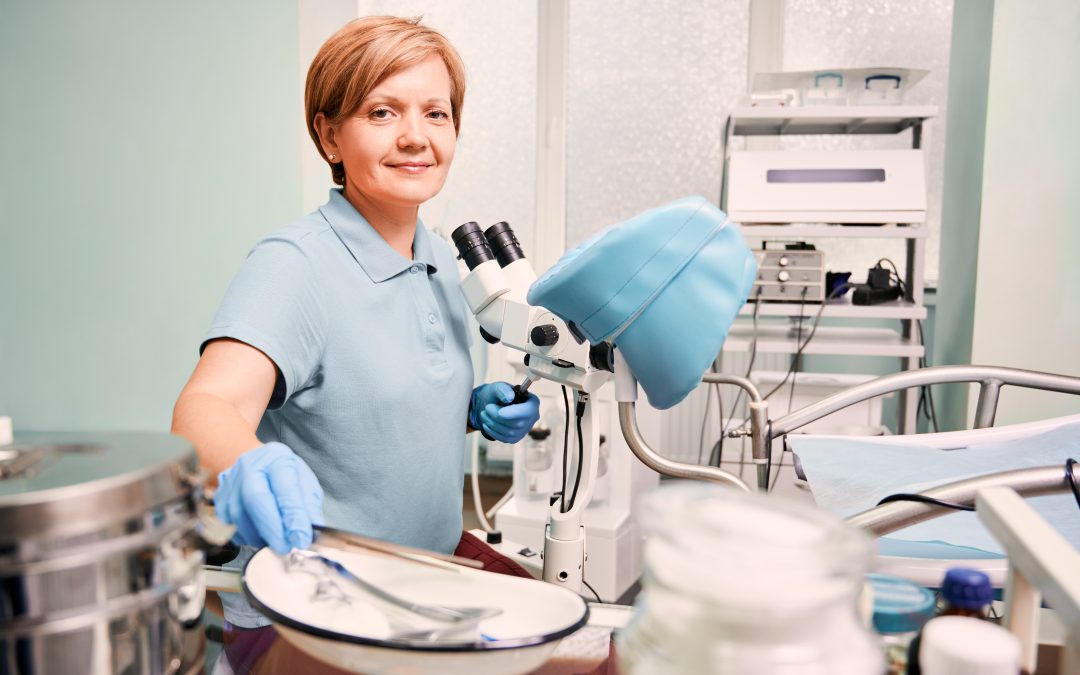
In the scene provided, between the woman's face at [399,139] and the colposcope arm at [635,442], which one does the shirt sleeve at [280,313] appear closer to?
the woman's face at [399,139]

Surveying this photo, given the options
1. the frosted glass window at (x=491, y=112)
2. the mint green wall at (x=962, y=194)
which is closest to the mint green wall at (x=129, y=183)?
the frosted glass window at (x=491, y=112)

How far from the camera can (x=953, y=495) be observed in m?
0.85

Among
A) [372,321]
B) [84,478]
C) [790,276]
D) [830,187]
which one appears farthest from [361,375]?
[830,187]

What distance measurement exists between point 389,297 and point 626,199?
92.4 inches

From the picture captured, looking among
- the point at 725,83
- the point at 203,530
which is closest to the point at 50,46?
the point at 725,83

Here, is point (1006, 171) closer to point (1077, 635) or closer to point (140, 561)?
point (1077, 635)

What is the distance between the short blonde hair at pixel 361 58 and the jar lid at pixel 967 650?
1079 mm

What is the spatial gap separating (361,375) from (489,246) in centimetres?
28

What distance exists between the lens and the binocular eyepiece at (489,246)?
1.22 m

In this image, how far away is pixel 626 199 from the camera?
11.3ft

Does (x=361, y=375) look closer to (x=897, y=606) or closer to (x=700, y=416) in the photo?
(x=897, y=606)

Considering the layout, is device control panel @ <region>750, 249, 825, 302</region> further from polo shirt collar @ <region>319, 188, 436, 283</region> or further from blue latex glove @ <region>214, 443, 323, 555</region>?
blue latex glove @ <region>214, 443, 323, 555</region>

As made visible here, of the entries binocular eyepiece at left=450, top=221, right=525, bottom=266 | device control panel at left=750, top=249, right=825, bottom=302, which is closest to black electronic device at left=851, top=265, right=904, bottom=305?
device control panel at left=750, top=249, right=825, bottom=302

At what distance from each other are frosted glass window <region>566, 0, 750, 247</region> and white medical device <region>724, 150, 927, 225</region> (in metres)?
1.02
